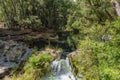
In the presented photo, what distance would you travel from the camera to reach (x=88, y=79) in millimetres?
7957

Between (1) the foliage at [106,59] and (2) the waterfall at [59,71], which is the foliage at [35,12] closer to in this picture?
(2) the waterfall at [59,71]

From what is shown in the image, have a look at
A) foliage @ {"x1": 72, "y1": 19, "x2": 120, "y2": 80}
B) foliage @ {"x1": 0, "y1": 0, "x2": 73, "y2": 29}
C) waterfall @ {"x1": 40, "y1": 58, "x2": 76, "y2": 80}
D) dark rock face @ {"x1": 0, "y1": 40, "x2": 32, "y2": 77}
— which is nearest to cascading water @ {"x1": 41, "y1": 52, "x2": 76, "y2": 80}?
waterfall @ {"x1": 40, "y1": 58, "x2": 76, "y2": 80}

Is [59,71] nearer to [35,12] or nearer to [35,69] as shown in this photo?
[35,69]

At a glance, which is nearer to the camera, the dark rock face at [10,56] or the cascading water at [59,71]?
the cascading water at [59,71]

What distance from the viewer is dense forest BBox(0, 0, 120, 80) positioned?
7389 millimetres

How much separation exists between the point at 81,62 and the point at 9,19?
23380 mm

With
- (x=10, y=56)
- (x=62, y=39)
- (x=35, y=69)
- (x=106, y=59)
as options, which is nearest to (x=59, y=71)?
(x=35, y=69)

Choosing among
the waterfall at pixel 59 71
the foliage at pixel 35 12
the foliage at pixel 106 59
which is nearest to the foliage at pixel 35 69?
the waterfall at pixel 59 71

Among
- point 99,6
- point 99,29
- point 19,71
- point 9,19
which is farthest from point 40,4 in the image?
point 99,29

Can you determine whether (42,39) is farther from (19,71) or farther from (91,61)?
(91,61)

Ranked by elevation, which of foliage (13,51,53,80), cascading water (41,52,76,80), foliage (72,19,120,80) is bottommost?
cascading water (41,52,76,80)

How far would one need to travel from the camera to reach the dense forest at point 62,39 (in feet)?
24.2

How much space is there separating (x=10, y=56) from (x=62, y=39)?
1174 centimetres

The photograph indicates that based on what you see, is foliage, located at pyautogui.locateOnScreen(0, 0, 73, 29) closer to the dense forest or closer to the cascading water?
the dense forest
